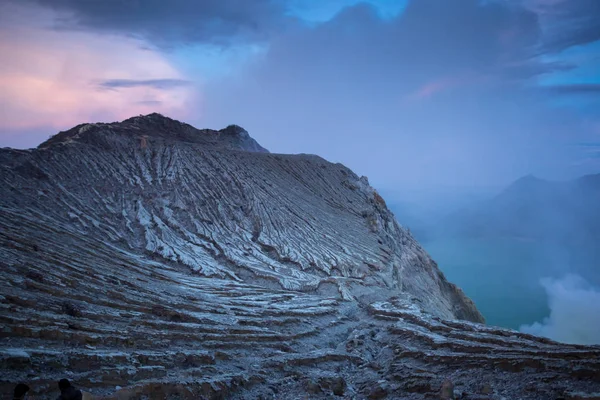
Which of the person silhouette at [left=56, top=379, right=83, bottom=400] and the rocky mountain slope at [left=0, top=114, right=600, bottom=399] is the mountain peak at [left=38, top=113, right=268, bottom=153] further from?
the person silhouette at [left=56, top=379, right=83, bottom=400]

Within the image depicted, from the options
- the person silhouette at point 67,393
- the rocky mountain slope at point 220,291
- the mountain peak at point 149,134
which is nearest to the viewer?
the person silhouette at point 67,393

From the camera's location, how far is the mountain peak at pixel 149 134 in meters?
35.5

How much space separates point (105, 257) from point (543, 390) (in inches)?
678

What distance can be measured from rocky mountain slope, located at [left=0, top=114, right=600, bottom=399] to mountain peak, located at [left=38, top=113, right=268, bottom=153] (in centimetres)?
29

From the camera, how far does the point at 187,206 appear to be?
2942cm

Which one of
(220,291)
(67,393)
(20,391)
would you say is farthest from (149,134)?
(67,393)

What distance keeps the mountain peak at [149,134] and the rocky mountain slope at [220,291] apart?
11.6 inches

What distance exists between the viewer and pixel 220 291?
1969 cm

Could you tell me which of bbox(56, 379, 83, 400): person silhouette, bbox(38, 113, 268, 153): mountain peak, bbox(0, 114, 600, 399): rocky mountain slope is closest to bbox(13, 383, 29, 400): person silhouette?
bbox(56, 379, 83, 400): person silhouette

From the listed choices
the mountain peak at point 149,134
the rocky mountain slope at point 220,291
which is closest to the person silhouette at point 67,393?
the rocky mountain slope at point 220,291

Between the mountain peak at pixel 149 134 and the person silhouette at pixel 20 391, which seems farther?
the mountain peak at pixel 149 134

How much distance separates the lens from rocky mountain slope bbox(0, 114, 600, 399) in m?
10.2

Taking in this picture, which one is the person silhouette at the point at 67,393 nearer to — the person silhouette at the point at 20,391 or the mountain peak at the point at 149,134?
the person silhouette at the point at 20,391

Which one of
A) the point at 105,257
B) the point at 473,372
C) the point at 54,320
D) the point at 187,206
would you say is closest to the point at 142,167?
the point at 187,206
